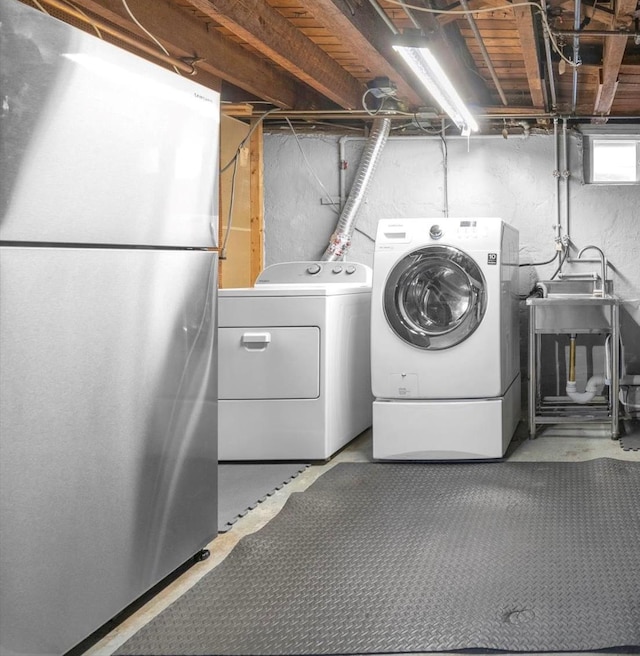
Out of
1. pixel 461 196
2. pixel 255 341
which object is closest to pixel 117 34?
pixel 255 341

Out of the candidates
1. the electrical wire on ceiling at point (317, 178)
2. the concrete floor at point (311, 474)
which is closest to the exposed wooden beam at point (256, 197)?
the electrical wire on ceiling at point (317, 178)

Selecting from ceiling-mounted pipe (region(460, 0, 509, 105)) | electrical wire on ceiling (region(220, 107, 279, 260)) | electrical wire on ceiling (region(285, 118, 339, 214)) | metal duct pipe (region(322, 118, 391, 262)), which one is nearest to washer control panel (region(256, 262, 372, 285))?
electrical wire on ceiling (region(220, 107, 279, 260))

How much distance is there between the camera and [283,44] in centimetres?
410

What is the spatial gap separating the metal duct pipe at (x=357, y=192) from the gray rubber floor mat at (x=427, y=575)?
228 centimetres

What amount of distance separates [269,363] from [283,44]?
5.48 feet

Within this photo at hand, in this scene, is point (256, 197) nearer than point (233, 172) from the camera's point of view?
No

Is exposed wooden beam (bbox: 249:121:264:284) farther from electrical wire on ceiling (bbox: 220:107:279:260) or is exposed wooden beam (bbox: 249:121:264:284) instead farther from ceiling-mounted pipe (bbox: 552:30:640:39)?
ceiling-mounted pipe (bbox: 552:30:640:39)

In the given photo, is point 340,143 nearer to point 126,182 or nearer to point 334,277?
point 334,277

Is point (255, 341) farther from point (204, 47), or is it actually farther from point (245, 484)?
point (204, 47)

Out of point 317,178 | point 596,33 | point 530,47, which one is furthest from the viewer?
point 317,178

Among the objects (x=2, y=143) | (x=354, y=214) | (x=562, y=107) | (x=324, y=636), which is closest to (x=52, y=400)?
(x=2, y=143)

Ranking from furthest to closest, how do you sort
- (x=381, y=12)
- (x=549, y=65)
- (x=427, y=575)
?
(x=549, y=65) < (x=381, y=12) < (x=427, y=575)

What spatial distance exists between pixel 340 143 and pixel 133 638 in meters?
4.42

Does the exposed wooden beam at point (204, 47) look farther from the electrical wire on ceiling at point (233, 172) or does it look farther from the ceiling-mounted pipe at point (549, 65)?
the ceiling-mounted pipe at point (549, 65)
